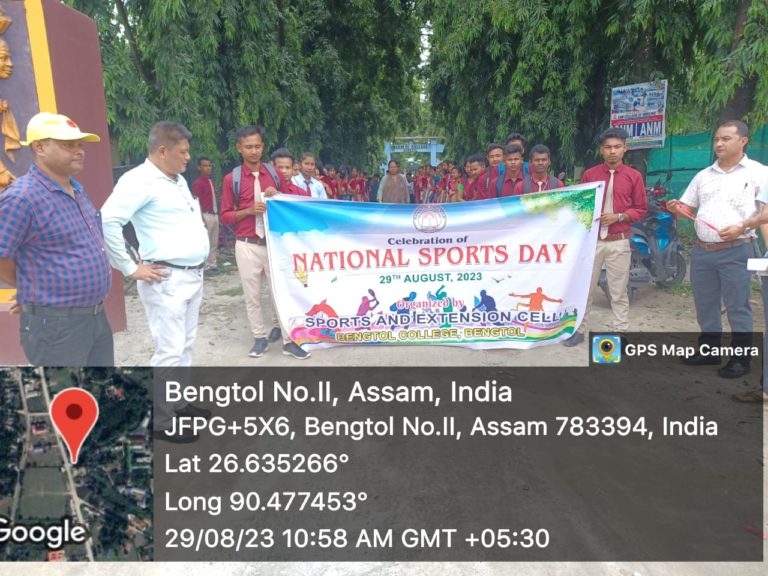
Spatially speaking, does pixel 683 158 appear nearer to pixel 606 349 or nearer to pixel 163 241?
pixel 606 349

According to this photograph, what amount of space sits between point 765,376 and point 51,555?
4448 mm

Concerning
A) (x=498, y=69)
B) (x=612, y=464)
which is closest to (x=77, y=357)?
(x=612, y=464)

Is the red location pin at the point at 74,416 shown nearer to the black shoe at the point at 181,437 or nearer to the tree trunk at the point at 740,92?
the black shoe at the point at 181,437

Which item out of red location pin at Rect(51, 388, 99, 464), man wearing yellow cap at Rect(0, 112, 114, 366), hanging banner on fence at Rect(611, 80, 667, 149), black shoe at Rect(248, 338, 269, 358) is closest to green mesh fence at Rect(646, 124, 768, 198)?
hanging banner on fence at Rect(611, 80, 667, 149)

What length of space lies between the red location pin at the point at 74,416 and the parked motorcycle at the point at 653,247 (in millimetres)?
6022

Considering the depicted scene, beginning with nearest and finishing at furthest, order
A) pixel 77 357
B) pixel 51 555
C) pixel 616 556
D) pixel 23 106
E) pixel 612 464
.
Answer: pixel 51 555 → pixel 616 556 → pixel 77 357 → pixel 612 464 → pixel 23 106

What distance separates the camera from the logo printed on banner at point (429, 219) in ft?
16.8

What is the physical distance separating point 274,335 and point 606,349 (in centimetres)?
321

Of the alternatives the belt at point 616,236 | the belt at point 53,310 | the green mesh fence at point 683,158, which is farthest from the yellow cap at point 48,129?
the green mesh fence at point 683,158

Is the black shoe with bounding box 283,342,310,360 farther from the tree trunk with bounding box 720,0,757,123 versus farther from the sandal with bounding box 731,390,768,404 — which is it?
the tree trunk with bounding box 720,0,757,123

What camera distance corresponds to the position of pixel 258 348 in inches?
213

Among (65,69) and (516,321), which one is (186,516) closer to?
(516,321)

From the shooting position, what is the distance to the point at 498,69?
11.1 metres

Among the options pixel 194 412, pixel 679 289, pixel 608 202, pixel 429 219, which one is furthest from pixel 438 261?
pixel 679 289
